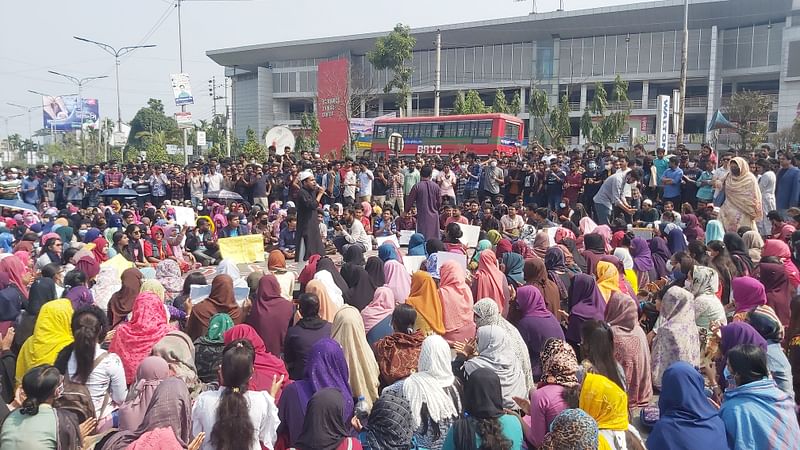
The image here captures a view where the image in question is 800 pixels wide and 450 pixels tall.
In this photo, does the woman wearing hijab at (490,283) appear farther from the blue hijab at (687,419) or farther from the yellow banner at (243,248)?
the yellow banner at (243,248)

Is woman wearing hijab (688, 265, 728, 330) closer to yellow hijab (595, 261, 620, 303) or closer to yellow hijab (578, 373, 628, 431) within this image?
yellow hijab (595, 261, 620, 303)

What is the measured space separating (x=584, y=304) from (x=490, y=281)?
47.4 inches

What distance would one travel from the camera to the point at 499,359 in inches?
165

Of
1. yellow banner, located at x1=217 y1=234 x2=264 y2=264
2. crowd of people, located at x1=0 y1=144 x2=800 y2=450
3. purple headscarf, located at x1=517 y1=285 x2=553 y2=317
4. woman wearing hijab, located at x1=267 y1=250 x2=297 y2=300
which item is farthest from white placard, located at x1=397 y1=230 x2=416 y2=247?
purple headscarf, located at x1=517 y1=285 x2=553 y2=317

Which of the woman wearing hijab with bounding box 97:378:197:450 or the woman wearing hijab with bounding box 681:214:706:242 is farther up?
the woman wearing hijab with bounding box 681:214:706:242

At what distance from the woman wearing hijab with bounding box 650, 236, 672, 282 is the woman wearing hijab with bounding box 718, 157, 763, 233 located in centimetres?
226

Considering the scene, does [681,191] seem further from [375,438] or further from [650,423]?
[375,438]

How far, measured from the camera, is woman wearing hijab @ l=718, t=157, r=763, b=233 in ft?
30.8

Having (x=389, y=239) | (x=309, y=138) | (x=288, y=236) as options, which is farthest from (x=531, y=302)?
(x=309, y=138)

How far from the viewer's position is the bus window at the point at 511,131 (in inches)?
1069

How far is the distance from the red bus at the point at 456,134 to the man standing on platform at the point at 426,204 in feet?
52.0

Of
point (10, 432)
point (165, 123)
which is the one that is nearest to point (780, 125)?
point (10, 432)

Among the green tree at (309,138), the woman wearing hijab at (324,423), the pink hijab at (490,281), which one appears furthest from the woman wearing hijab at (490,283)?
the green tree at (309,138)

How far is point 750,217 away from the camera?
948 cm
